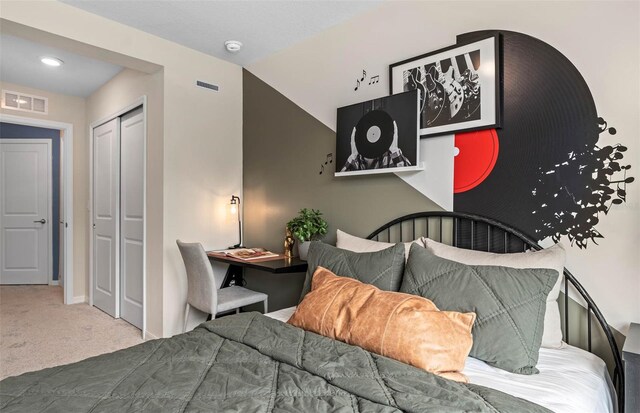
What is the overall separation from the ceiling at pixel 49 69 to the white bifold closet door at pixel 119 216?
47 cm

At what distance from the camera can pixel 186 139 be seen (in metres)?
3.24

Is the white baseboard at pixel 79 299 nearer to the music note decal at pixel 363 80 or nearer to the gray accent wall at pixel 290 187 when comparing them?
the gray accent wall at pixel 290 187

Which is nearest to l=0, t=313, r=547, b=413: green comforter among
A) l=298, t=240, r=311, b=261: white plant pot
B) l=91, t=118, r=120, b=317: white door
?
l=298, t=240, r=311, b=261: white plant pot

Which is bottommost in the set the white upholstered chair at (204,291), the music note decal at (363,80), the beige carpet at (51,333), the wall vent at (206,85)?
the beige carpet at (51,333)

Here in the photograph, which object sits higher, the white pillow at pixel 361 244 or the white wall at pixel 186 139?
the white wall at pixel 186 139

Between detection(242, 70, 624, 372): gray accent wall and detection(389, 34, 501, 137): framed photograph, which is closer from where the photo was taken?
detection(389, 34, 501, 137): framed photograph

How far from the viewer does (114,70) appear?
146 inches

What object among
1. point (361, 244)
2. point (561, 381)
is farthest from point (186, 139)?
point (561, 381)

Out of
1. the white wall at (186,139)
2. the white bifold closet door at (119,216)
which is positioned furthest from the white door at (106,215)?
the white wall at (186,139)

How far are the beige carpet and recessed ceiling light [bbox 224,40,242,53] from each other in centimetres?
268

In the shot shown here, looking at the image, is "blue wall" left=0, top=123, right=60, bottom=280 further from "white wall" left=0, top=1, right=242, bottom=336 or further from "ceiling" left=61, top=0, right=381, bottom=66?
"ceiling" left=61, top=0, right=381, bottom=66

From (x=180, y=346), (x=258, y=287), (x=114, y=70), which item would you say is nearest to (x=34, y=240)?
(x=114, y=70)

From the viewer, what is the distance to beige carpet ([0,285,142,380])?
2861mm

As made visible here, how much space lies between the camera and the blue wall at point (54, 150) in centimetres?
557
